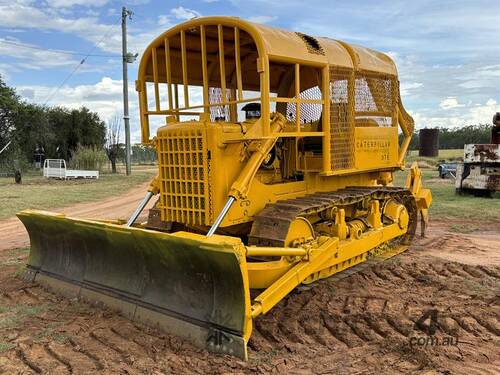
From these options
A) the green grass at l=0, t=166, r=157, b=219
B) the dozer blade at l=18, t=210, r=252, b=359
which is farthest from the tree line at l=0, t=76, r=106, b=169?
the dozer blade at l=18, t=210, r=252, b=359

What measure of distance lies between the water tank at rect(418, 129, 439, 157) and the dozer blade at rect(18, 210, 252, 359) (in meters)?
29.5

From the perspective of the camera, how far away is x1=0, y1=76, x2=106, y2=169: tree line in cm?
3203

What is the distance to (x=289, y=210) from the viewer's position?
5.12 meters

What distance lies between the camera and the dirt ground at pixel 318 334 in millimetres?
3910

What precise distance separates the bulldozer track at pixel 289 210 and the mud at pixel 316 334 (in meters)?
0.79

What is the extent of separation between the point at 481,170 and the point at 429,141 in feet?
63.6

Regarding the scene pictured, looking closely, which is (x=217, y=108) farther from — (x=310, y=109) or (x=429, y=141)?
(x=429, y=141)

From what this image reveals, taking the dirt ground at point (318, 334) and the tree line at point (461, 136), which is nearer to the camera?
the dirt ground at point (318, 334)

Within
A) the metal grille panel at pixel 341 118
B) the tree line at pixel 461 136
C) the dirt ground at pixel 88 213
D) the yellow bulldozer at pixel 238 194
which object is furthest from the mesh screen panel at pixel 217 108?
the tree line at pixel 461 136

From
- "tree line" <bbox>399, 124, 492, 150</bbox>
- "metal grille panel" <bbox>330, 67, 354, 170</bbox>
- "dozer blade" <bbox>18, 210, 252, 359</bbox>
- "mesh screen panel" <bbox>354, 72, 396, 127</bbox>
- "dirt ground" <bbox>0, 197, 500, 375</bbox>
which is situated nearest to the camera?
"dirt ground" <bbox>0, 197, 500, 375</bbox>

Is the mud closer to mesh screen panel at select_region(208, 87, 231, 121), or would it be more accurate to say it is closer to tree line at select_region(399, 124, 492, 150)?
mesh screen panel at select_region(208, 87, 231, 121)

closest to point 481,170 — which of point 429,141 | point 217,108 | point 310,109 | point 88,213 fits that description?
point 310,109

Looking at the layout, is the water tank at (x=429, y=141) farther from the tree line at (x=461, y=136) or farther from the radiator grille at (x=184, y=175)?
the radiator grille at (x=184, y=175)

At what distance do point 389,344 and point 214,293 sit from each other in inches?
62.6
